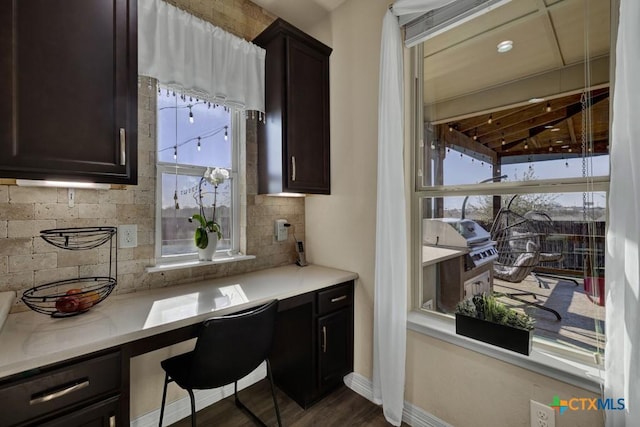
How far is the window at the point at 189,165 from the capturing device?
186 cm

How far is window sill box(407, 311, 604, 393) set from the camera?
121 cm

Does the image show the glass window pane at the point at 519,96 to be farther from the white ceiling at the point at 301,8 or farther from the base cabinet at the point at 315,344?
the base cabinet at the point at 315,344

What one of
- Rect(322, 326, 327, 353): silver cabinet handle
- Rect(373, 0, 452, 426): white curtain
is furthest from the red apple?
Rect(373, 0, 452, 426): white curtain

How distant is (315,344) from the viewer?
6.20 ft

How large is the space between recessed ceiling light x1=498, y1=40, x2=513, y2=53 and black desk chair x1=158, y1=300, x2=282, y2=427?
1883mm

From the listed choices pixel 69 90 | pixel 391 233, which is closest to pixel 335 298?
pixel 391 233

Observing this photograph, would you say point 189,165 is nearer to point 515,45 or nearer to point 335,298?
point 335,298

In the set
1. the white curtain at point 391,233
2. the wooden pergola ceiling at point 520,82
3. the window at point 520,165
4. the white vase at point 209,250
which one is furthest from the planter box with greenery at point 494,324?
the white vase at point 209,250

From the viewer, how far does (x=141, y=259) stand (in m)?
1.70

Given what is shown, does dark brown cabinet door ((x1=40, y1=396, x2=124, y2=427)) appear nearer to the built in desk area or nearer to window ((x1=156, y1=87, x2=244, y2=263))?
the built in desk area

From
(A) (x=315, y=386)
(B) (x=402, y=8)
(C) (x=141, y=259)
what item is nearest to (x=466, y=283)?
(A) (x=315, y=386)

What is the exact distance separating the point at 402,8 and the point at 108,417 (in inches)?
98.3

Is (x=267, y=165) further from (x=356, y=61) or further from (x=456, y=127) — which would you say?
(x=456, y=127)

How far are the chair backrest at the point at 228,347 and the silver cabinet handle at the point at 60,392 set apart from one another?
40cm
